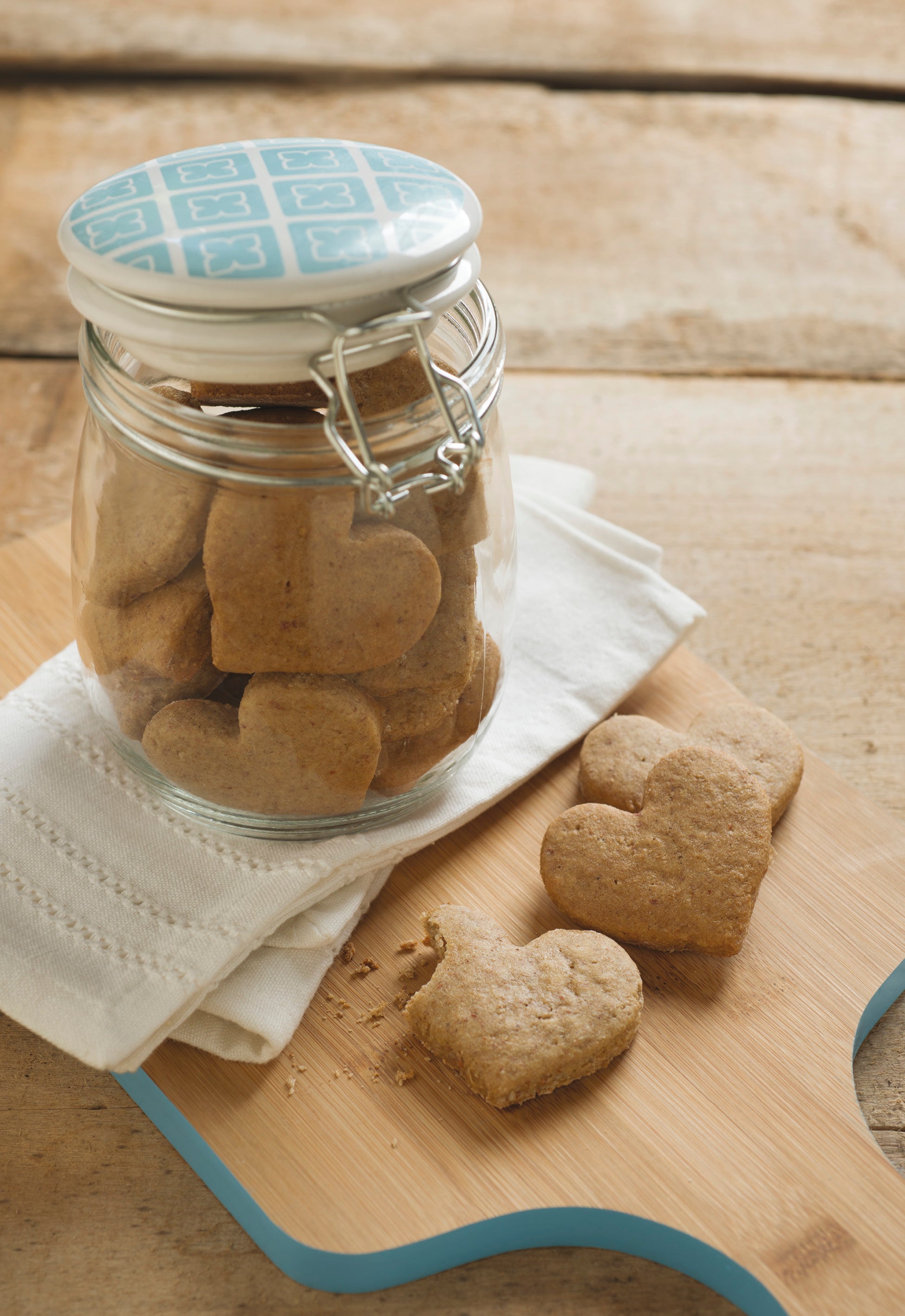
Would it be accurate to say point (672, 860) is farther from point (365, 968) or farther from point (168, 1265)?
point (168, 1265)

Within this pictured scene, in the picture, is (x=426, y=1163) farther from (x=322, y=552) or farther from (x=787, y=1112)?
(x=322, y=552)

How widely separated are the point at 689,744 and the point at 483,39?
1.75 meters

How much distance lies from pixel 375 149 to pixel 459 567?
28 centimetres

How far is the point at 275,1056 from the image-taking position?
77 centimetres

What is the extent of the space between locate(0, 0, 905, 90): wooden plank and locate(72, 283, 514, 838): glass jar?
1515 mm

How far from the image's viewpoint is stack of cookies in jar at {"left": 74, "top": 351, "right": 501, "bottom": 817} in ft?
2.32

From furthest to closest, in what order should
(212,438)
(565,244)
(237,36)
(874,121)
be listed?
(237,36)
(874,121)
(565,244)
(212,438)

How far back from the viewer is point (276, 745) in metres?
0.75

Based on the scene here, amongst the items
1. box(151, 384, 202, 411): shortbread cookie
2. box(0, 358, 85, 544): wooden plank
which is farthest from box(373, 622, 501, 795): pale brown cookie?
box(0, 358, 85, 544): wooden plank

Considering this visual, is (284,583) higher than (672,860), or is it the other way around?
(284,583)

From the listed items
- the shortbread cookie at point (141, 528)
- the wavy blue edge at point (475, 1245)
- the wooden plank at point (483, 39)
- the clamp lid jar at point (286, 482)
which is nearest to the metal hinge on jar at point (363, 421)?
the clamp lid jar at point (286, 482)

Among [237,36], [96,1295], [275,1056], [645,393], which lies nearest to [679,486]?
[645,393]

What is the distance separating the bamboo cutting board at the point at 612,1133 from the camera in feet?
2.27

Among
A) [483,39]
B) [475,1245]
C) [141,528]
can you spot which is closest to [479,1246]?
[475,1245]
